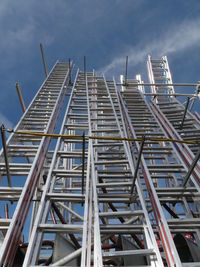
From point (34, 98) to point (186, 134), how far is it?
16.0 ft

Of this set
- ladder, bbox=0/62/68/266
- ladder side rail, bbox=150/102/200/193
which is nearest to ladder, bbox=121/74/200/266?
ladder side rail, bbox=150/102/200/193

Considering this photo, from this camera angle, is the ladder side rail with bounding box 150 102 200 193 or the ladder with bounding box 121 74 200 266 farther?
the ladder side rail with bounding box 150 102 200 193

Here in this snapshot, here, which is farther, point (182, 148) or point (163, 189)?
point (182, 148)

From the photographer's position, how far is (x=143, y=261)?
12.7ft

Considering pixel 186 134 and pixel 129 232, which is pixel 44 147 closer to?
pixel 129 232

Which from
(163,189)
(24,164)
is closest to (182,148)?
(163,189)

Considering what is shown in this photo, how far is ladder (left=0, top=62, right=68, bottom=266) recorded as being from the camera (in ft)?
12.0

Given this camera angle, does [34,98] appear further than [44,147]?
Yes

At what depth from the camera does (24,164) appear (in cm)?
501

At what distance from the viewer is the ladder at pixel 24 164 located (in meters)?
3.66

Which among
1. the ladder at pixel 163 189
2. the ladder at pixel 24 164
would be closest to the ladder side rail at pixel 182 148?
the ladder at pixel 163 189

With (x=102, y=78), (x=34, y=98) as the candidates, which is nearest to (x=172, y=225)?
(x=34, y=98)

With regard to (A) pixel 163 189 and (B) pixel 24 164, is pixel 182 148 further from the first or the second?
(B) pixel 24 164

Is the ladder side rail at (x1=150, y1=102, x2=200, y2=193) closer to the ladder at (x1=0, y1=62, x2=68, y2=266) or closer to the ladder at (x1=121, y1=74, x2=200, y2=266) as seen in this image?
the ladder at (x1=121, y1=74, x2=200, y2=266)
